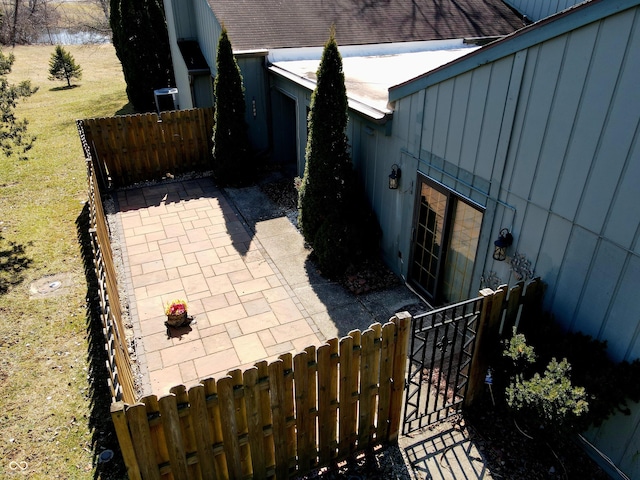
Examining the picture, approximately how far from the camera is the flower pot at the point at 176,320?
240 inches

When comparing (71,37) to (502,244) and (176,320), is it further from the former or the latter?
(502,244)

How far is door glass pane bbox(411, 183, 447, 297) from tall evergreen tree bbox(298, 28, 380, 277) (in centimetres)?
105

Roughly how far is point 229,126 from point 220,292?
185 inches

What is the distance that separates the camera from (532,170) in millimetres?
4438

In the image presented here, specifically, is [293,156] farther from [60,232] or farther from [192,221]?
[60,232]

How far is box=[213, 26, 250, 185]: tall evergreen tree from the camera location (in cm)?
980

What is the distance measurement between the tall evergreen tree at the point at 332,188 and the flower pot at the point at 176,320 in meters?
2.27

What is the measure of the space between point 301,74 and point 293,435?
7.64 meters

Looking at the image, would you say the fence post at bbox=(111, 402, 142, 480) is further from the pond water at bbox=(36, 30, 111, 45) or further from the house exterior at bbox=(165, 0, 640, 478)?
the pond water at bbox=(36, 30, 111, 45)

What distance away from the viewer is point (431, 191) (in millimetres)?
5992

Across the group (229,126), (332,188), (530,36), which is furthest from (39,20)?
(530,36)

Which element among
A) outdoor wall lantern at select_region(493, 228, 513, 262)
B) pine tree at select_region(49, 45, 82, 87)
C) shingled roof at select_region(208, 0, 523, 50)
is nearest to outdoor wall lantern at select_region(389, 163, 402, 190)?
outdoor wall lantern at select_region(493, 228, 513, 262)

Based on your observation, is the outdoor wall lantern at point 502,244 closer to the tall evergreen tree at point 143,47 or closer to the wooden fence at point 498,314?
the wooden fence at point 498,314

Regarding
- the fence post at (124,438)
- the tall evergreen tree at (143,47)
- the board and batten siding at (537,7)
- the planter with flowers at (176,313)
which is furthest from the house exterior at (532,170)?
the tall evergreen tree at (143,47)
